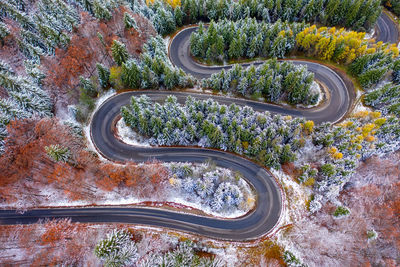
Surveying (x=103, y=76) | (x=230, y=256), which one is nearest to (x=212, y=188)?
(x=230, y=256)

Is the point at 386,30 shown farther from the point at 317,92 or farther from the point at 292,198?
the point at 292,198

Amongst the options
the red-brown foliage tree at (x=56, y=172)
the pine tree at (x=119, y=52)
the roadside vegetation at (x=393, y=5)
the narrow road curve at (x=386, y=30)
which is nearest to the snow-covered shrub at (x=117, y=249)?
the red-brown foliage tree at (x=56, y=172)

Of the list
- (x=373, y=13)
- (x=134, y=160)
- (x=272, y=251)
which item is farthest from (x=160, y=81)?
(x=373, y=13)

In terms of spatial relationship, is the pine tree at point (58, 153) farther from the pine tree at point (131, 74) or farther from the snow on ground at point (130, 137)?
the pine tree at point (131, 74)

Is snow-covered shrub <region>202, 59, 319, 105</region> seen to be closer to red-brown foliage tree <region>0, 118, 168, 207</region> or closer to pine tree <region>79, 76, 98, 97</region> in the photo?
red-brown foliage tree <region>0, 118, 168, 207</region>

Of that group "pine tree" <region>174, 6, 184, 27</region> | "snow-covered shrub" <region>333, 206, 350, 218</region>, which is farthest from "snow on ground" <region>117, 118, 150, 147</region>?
"snow-covered shrub" <region>333, 206, 350, 218</region>

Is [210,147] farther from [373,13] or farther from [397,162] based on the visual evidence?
[373,13]
